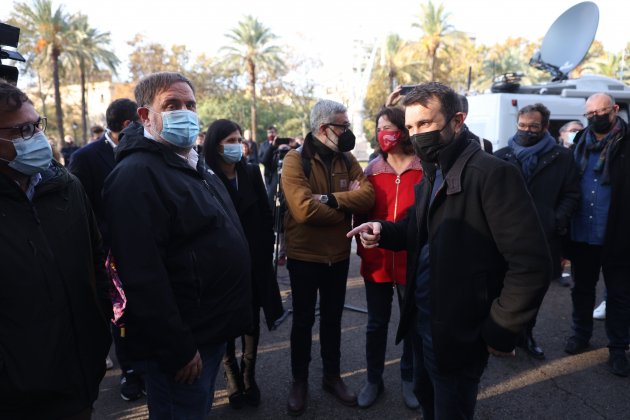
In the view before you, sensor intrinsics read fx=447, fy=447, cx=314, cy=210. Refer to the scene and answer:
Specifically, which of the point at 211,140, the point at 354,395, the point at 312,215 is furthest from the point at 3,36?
the point at 354,395

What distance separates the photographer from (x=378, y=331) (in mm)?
3238

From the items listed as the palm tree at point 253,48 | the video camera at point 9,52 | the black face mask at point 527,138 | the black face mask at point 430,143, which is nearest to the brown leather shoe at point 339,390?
the black face mask at point 430,143

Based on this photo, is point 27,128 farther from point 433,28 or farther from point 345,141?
point 433,28

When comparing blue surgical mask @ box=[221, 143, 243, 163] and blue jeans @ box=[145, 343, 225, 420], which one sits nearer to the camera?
blue jeans @ box=[145, 343, 225, 420]

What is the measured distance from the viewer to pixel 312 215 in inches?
117

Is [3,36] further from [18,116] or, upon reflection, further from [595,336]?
Answer: [595,336]

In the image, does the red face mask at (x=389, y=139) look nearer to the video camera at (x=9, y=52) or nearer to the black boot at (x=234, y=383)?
the black boot at (x=234, y=383)

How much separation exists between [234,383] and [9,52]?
2.45m

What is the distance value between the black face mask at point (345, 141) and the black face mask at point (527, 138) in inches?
69.9

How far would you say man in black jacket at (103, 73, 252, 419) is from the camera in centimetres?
179

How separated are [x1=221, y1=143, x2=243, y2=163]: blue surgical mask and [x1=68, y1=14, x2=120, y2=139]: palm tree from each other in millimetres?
28902

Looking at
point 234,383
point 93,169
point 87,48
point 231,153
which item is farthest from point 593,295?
point 87,48

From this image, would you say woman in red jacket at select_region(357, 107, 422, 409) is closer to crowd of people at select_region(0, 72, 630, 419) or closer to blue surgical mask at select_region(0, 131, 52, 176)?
crowd of people at select_region(0, 72, 630, 419)

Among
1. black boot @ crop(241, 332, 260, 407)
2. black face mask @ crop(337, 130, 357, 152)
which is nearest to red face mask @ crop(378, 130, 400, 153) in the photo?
black face mask @ crop(337, 130, 357, 152)
